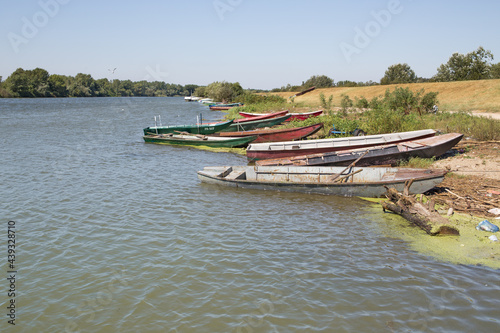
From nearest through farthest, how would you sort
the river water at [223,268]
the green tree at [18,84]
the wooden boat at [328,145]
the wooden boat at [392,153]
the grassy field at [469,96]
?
1. the river water at [223,268]
2. the wooden boat at [392,153]
3. the wooden boat at [328,145]
4. the grassy field at [469,96]
5. the green tree at [18,84]

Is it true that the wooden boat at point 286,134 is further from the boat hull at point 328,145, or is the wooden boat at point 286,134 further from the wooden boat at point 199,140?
the boat hull at point 328,145

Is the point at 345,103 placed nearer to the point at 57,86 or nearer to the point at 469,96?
the point at 469,96

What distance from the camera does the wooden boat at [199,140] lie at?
24.5 meters

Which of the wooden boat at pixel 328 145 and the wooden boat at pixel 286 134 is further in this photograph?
the wooden boat at pixel 286 134

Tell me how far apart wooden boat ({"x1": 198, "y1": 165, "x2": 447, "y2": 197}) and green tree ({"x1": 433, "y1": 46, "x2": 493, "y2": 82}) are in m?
45.8

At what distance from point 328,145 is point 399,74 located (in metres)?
55.0

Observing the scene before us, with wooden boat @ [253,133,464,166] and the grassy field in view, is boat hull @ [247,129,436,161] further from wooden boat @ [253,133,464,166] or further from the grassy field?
the grassy field

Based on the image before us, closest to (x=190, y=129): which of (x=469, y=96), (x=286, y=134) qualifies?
(x=286, y=134)

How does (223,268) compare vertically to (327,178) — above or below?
below

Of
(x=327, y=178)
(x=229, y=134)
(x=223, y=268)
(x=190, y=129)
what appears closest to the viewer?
(x=223, y=268)

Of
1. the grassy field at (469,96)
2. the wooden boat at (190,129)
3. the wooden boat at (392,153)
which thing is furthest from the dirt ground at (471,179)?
the wooden boat at (190,129)

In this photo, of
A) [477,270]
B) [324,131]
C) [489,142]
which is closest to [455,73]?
[324,131]

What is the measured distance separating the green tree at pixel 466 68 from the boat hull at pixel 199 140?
4087 cm

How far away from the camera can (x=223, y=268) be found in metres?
7.84
